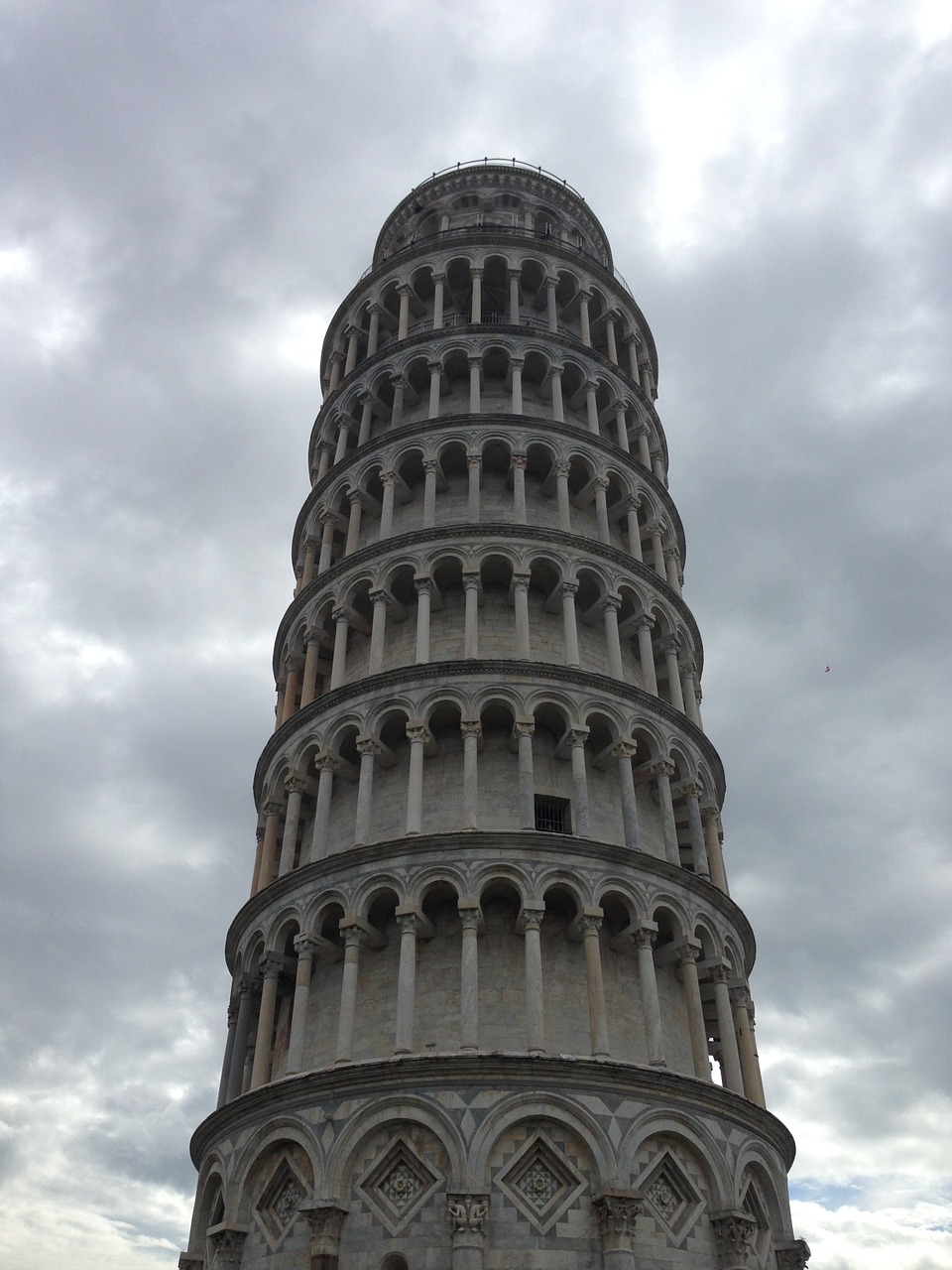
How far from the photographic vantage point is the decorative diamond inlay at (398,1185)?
21.2 meters

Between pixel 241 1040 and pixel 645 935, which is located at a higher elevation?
pixel 645 935

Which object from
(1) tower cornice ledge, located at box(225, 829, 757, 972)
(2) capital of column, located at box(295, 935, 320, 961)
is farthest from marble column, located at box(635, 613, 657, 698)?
(2) capital of column, located at box(295, 935, 320, 961)

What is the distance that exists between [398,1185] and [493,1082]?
103 inches

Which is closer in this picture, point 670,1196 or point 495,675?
point 670,1196

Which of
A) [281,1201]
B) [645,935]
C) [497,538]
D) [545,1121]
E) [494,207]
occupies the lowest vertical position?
[281,1201]

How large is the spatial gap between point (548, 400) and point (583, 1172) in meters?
24.1

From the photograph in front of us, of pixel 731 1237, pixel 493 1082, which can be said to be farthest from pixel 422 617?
pixel 731 1237

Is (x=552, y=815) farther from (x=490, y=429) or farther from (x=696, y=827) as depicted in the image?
(x=490, y=429)

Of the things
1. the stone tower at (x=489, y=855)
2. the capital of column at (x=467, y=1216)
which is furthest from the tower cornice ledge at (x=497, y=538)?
the capital of column at (x=467, y=1216)

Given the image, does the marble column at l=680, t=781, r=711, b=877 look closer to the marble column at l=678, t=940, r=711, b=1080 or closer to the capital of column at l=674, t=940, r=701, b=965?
the capital of column at l=674, t=940, r=701, b=965

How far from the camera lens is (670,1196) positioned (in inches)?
875

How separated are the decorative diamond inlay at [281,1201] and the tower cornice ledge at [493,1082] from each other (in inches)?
43.6

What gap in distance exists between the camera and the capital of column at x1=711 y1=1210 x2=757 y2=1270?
72.1 feet

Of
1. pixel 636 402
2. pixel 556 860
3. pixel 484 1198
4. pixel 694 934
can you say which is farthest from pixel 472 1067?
pixel 636 402
